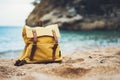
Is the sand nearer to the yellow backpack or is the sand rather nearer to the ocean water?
the yellow backpack

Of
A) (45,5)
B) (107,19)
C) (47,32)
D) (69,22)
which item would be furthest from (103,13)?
(47,32)

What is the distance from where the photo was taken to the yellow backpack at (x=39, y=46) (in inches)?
259

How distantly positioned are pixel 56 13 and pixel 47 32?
3059 cm

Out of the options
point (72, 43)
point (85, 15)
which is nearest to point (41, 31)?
point (72, 43)

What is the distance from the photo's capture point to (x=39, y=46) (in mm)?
6617

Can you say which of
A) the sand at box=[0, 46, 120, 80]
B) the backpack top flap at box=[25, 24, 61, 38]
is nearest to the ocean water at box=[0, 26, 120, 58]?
the backpack top flap at box=[25, 24, 61, 38]

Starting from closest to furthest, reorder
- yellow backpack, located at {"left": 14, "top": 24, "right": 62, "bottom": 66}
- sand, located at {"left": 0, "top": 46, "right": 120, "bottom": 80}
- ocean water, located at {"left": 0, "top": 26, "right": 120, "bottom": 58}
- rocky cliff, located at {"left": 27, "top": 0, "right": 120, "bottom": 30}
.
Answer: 1. sand, located at {"left": 0, "top": 46, "right": 120, "bottom": 80}
2. yellow backpack, located at {"left": 14, "top": 24, "right": 62, "bottom": 66}
3. ocean water, located at {"left": 0, "top": 26, "right": 120, "bottom": 58}
4. rocky cliff, located at {"left": 27, "top": 0, "right": 120, "bottom": 30}

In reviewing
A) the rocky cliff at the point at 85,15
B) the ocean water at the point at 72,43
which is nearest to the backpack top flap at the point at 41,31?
the ocean water at the point at 72,43

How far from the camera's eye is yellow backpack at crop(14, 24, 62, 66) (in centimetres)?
658

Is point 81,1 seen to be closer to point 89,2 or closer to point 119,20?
point 89,2

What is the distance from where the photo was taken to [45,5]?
137 ft

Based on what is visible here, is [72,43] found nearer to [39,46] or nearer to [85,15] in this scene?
[39,46]

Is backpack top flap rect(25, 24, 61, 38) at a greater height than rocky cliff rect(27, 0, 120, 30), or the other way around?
backpack top flap rect(25, 24, 61, 38)

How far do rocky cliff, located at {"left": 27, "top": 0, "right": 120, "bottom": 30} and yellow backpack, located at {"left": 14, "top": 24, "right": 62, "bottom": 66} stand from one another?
28.5 metres
